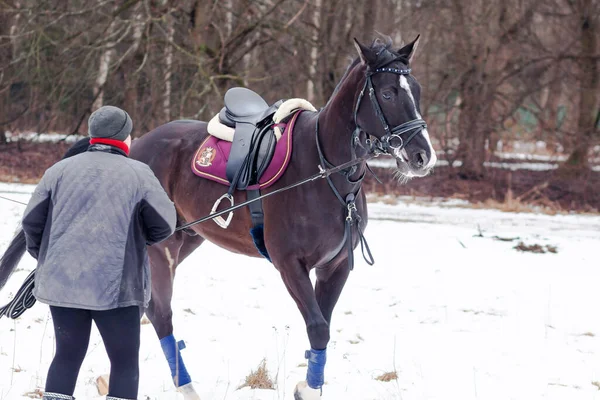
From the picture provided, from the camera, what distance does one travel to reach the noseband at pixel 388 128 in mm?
4086

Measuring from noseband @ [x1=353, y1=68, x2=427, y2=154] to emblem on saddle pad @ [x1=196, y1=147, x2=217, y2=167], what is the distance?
1217 mm

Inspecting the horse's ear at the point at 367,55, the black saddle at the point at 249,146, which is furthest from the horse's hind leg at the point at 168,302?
the horse's ear at the point at 367,55

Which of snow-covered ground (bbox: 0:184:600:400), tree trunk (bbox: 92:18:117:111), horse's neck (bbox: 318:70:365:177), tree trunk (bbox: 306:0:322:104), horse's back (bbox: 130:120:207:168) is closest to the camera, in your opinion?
horse's neck (bbox: 318:70:365:177)

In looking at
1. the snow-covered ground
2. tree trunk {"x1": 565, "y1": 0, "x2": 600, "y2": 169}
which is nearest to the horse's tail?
the snow-covered ground

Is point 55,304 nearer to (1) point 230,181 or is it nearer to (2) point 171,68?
(1) point 230,181

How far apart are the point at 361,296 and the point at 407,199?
8.03m

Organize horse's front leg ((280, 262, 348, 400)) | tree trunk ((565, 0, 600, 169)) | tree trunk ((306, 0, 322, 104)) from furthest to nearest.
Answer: tree trunk ((306, 0, 322, 104)), tree trunk ((565, 0, 600, 169)), horse's front leg ((280, 262, 348, 400))

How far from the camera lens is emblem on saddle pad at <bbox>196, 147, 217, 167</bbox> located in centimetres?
520

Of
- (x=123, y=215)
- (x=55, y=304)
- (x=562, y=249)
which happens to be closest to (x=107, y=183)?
(x=123, y=215)

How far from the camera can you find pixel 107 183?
336 cm

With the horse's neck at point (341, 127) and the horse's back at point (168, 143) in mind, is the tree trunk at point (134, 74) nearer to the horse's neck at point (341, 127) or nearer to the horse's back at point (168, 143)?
the horse's back at point (168, 143)

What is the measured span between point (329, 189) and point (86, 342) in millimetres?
1706

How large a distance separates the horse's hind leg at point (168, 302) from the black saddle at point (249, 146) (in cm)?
87

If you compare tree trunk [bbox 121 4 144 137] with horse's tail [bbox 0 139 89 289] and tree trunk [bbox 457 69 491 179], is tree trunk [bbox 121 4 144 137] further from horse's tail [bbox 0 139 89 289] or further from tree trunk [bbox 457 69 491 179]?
horse's tail [bbox 0 139 89 289]
